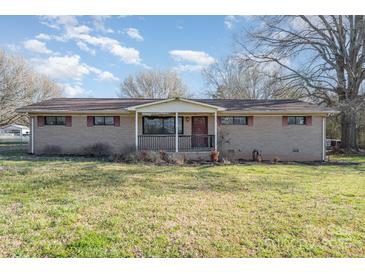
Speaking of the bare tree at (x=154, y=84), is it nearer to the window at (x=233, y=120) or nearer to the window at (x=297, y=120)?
the window at (x=233, y=120)

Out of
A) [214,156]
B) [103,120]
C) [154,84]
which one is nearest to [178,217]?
[214,156]

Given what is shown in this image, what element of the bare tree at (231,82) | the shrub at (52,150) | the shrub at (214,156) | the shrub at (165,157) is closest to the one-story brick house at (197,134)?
the shrub at (52,150)

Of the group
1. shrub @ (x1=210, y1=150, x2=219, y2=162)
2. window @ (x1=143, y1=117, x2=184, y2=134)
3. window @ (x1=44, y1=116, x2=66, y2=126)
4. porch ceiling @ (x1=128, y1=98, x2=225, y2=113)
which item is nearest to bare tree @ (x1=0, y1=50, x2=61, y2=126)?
window @ (x1=44, y1=116, x2=66, y2=126)

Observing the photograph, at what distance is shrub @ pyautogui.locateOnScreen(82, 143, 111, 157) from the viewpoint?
14273mm

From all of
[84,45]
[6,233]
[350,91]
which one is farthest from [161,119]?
[350,91]

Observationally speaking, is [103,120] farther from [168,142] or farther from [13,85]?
[13,85]

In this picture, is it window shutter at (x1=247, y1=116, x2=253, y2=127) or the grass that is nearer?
the grass

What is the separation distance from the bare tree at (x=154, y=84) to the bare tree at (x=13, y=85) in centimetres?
1308

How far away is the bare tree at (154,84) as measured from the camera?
38.8m

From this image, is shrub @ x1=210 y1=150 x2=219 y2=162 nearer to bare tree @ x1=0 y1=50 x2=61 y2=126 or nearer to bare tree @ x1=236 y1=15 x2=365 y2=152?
bare tree @ x1=236 y1=15 x2=365 y2=152

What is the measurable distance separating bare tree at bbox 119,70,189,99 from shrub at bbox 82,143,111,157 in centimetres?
2501

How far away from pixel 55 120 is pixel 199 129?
8193 millimetres

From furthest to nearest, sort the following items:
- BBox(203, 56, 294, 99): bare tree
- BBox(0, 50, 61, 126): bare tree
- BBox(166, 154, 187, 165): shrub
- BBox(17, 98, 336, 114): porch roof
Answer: BBox(203, 56, 294, 99): bare tree, BBox(0, 50, 61, 126): bare tree, BBox(17, 98, 336, 114): porch roof, BBox(166, 154, 187, 165): shrub

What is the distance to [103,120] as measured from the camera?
47.8 feet
